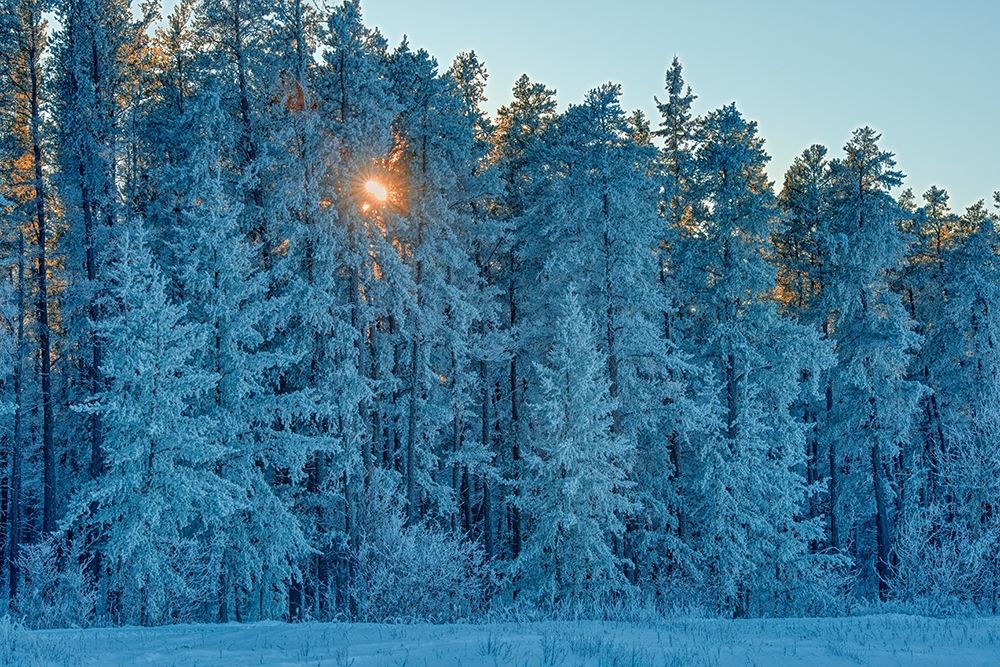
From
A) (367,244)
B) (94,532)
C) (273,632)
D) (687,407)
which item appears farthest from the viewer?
(687,407)

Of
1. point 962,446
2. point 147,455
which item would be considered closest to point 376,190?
point 147,455

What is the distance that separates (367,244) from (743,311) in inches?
465

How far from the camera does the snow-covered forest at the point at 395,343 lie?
18.6 meters

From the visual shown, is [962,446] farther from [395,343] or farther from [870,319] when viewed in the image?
[395,343]

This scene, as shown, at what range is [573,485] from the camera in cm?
2186

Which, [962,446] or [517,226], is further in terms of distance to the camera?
[517,226]

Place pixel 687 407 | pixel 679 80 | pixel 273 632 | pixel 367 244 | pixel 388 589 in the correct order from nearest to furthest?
pixel 273 632 → pixel 388 589 → pixel 367 244 → pixel 687 407 → pixel 679 80

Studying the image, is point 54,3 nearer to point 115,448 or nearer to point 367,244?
point 367,244

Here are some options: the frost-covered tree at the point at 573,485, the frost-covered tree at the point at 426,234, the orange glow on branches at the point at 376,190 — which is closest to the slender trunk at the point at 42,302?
the orange glow on branches at the point at 376,190

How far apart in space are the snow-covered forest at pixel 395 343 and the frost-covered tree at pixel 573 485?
0.10 metres

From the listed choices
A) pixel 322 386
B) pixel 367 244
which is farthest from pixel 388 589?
pixel 367 244

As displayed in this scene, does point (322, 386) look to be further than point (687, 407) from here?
No

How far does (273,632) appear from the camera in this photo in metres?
10.7

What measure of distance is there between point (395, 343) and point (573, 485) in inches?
336
